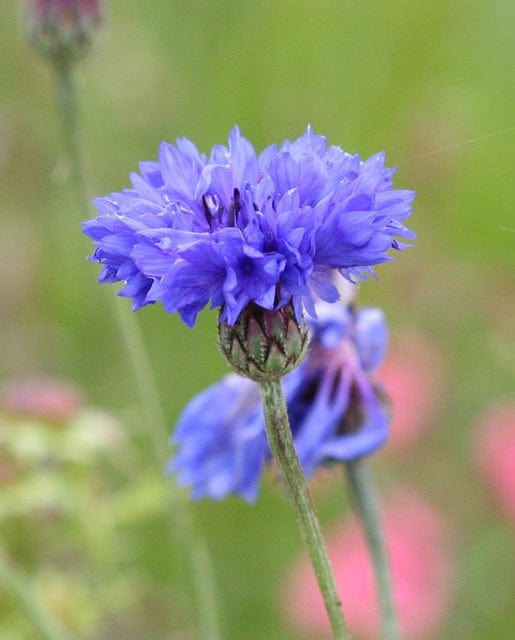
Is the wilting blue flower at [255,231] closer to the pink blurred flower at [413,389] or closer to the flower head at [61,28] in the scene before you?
the flower head at [61,28]

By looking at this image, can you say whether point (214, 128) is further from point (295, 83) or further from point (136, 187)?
Answer: point (136, 187)

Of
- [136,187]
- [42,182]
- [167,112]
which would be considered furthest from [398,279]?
[136,187]

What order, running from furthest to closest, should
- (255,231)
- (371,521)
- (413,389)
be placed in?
(413,389) → (371,521) → (255,231)

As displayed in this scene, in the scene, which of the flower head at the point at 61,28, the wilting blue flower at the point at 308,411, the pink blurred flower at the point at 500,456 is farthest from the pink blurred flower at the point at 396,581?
the flower head at the point at 61,28

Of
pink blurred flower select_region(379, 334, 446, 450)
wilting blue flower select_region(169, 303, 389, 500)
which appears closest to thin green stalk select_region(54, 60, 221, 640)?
wilting blue flower select_region(169, 303, 389, 500)

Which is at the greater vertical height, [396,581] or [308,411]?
[308,411]

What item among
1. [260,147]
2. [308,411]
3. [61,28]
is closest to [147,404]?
[308,411]

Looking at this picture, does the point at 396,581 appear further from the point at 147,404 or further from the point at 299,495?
the point at 299,495
